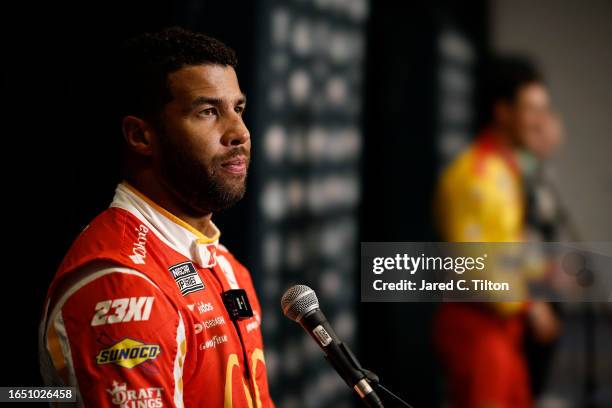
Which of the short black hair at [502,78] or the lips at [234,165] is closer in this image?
the lips at [234,165]

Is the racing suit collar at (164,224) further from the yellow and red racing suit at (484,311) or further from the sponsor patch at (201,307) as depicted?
the yellow and red racing suit at (484,311)

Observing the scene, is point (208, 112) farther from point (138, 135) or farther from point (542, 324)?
point (542, 324)

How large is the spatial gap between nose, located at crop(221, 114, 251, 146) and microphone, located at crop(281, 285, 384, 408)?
0.27 metres

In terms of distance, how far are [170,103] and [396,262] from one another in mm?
783

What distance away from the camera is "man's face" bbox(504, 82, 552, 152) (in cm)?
282

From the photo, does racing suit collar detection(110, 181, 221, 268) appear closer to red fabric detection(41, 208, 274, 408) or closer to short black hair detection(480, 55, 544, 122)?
red fabric detection(41, 208, 274, 408)

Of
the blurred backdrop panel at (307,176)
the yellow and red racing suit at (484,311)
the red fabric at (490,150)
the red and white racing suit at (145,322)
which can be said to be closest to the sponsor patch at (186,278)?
the red and white racing suit at (145,322)

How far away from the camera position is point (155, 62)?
124 centimetres

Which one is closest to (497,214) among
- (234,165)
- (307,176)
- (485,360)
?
(485,360)

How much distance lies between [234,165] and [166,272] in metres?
0.22

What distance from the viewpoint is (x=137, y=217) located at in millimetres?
1243

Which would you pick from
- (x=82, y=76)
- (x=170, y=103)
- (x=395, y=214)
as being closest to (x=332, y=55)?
(x=395, y=214)

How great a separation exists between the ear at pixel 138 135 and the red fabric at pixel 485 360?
1.72 metres

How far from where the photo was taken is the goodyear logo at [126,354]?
42.5 inches
